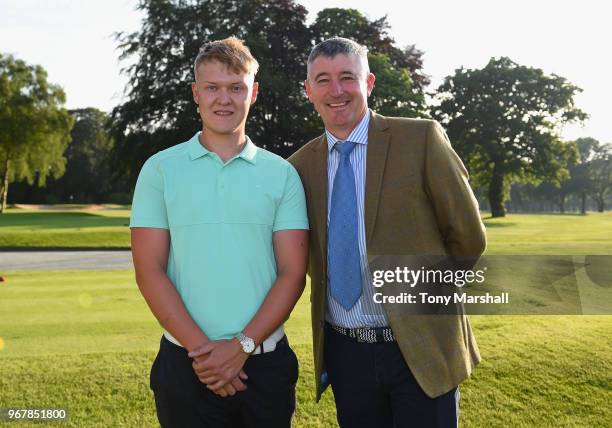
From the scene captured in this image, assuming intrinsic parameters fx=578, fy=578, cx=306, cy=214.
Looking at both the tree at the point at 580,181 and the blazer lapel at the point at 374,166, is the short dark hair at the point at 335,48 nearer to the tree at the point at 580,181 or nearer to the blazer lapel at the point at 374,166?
the blazer lapel at the point at 374,166

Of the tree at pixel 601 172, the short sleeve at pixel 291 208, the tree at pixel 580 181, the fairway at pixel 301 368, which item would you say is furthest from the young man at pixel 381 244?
the tree at pixel 601 172

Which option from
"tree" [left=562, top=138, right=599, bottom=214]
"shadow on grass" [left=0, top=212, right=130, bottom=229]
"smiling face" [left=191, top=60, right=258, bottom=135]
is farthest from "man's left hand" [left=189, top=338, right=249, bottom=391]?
"tree" [left=562, top=138, right=599, bottom=214]

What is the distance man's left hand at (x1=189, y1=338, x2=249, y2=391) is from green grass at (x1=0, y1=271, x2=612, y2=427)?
1.80m

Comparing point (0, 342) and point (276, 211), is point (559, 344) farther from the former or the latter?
point (0, 342)

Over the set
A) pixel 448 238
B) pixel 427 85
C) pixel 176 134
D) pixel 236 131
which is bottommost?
pixel 448 238

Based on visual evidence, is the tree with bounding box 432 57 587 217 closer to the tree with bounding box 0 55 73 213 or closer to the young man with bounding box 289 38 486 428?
the tree with bounding box 0 55 73 213

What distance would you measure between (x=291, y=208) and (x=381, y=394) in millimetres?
982

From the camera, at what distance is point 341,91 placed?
2895 mm

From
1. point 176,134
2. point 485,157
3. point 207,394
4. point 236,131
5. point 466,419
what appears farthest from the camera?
point 485,157

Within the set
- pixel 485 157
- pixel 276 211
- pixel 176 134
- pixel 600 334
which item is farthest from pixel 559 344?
pixel 485 157

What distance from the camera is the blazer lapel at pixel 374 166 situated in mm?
2691

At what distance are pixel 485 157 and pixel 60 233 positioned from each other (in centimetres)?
3943

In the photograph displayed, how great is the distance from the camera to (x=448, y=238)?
2.78 metres

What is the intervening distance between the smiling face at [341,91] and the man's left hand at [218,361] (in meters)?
1.20
